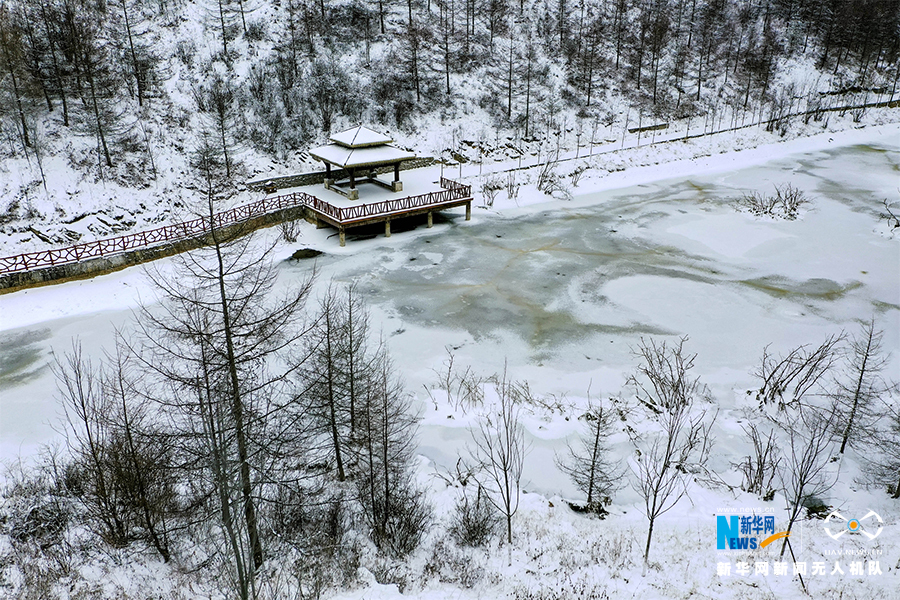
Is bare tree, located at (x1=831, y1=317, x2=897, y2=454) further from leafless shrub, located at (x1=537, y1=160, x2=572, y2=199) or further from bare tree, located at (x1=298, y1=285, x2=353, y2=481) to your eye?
leafless shrub, located at (x1=537, y1=160, x2=572, y2=199)

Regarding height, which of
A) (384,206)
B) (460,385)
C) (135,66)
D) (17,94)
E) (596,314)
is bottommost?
(596,314)

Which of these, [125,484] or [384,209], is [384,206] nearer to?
[384,209]

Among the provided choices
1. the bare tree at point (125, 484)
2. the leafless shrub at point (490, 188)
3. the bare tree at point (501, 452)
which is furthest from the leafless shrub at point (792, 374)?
the leafless shrub at point (490, 188)

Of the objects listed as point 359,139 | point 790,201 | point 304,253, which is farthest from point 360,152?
point 790,201

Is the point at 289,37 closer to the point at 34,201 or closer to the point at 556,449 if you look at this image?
the point at 34,201

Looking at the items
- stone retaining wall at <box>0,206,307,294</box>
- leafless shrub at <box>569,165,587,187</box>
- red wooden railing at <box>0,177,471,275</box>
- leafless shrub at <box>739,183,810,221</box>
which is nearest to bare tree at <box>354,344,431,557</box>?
stone retaining wall at <box>0,206,307,294</box>
